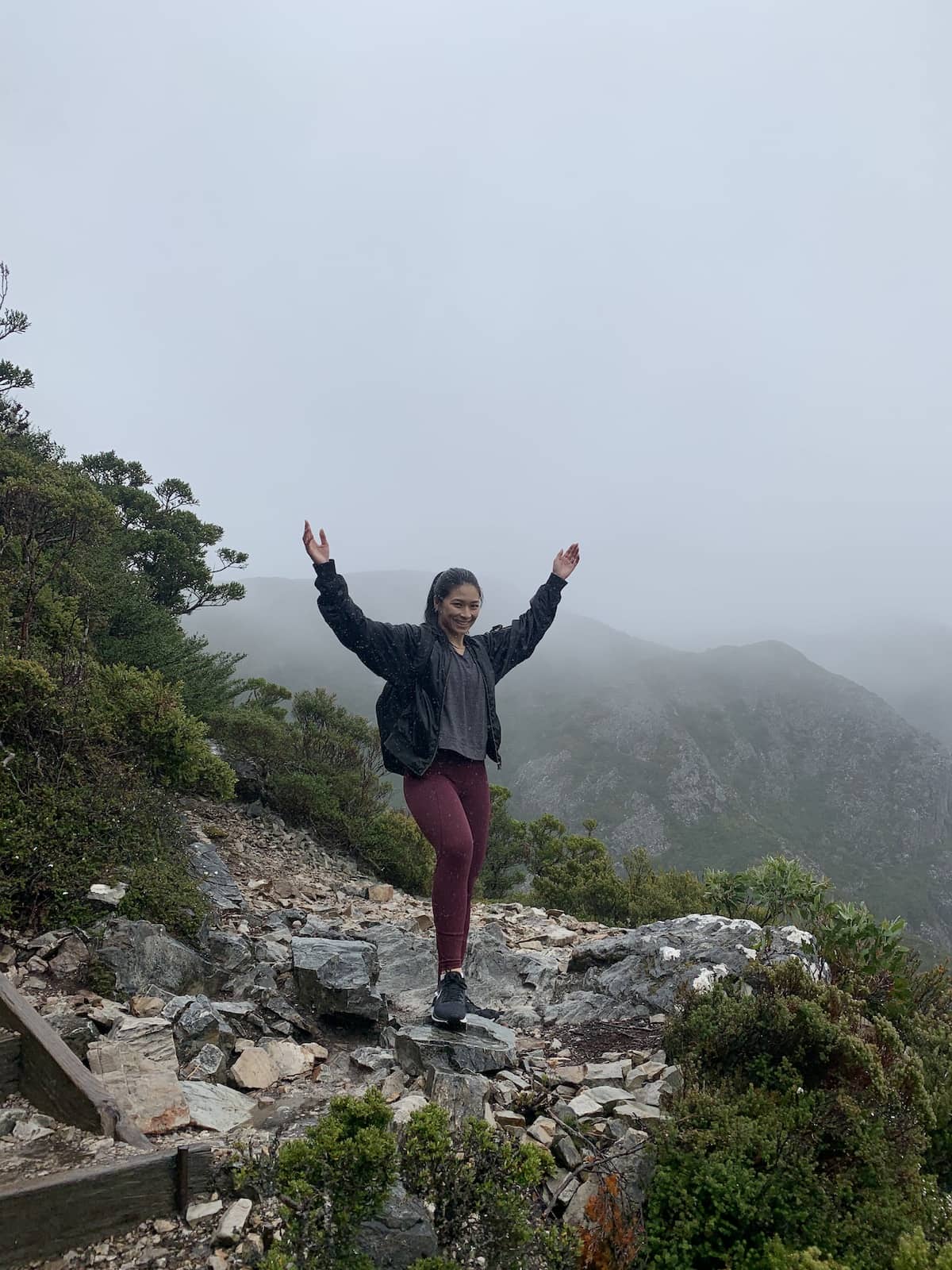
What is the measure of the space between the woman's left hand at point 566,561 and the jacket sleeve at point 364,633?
1.23 m

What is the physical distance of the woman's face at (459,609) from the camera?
4.69 meters

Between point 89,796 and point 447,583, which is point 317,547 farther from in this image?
point 89,796

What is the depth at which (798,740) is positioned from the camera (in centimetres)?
12462

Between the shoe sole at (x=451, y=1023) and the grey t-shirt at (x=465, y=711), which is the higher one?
the grey t-shirt at (x=465, y=711)

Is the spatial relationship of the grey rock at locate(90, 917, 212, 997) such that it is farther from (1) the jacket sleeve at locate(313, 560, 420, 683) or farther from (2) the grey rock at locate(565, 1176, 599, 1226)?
(2) the grey rock at locate(565, 1176, 599, 1226)

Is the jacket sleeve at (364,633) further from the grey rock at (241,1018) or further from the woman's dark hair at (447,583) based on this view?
the grey rock at (241,1018)

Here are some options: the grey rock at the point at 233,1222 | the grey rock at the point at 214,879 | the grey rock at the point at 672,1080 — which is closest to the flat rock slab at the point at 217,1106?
the grey rock at the point at 233,1222

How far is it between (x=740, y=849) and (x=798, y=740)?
44539 mm

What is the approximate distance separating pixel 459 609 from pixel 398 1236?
312cm

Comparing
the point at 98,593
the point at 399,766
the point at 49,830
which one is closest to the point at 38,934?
the point at 49,830

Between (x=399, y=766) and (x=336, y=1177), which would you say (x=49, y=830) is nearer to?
(x=399, y=766)

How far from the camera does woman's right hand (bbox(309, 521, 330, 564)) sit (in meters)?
4.23

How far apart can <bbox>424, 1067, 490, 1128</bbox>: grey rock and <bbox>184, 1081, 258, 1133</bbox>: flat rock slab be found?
2.92 ft

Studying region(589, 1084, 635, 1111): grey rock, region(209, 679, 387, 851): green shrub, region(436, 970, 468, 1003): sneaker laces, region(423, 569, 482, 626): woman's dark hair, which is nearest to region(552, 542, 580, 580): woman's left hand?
region(423, 569, 482, 626): woman's dark hair
